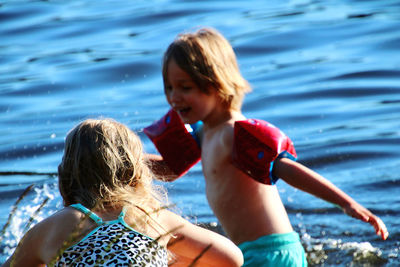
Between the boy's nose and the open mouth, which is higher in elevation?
the boy's nose

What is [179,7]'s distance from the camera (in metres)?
13.4

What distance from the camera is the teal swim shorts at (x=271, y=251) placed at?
3672 mm

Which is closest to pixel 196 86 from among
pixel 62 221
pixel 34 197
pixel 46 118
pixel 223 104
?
pixel 223 104

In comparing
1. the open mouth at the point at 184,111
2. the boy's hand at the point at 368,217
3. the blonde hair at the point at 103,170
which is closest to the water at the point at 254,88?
the open mouth at the point at 184,111

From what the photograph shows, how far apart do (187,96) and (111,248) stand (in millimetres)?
1331

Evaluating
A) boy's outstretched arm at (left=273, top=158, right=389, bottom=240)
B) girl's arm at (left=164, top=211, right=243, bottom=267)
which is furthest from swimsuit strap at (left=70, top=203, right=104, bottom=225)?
boy's outstretched arm at (left=273, top=158, right=389, bottom=240)

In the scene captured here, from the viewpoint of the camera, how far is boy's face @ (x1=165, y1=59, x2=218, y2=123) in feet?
12.8

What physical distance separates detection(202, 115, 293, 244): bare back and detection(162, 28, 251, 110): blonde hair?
16 centimetres

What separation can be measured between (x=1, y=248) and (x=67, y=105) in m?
3.68

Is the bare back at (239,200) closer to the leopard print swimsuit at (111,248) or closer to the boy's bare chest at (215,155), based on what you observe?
the boy's bare chest at (215,155)

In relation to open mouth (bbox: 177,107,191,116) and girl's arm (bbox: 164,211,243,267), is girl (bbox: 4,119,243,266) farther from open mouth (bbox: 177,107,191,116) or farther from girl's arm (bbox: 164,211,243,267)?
open mouth (bbox: 177,107,191,116)

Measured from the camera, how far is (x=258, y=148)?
370 centimetres

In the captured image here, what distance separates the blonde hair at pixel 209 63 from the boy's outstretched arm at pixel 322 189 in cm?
51

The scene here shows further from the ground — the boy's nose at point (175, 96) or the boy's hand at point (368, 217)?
the boy's nose at point (175, 96)
